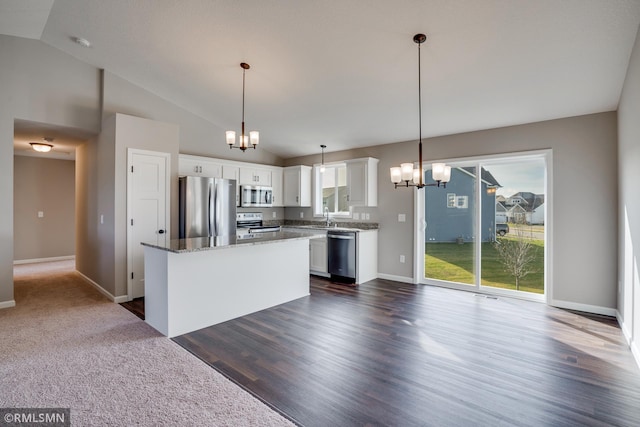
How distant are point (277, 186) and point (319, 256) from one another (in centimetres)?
200

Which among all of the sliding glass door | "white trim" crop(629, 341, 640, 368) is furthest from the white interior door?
"white trim" crop(629, 341, 640, 368)

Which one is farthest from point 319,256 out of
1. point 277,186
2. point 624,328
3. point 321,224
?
point 624,328

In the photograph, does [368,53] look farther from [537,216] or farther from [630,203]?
[537,216]

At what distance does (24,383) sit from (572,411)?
3.80 m

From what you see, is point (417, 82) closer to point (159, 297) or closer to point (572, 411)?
point (572, 411)

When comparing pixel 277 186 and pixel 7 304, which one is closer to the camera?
pixel 7 304

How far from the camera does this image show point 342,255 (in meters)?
5.52

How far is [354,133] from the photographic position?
216 inches

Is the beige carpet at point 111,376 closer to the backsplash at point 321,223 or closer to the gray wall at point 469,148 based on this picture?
the gray wall at point 469,148

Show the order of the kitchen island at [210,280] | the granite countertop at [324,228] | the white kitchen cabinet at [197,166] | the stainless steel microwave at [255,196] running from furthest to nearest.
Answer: the stainless steel microwave at [255,196] → the granite countertop at [324,228] → the white kitchen cabinet at [197,166] → the kitchen island at [210,280]

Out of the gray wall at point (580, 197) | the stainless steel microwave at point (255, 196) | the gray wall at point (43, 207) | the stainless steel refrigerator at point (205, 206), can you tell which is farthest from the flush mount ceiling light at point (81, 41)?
the gray wall at point (580, 197)

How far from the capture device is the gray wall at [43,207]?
6.91m

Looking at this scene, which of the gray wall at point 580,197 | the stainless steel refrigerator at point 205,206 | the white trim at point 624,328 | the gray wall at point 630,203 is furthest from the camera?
the stainless steel refrigerator at point 205,206

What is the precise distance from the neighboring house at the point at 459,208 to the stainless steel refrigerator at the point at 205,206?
343 cm
